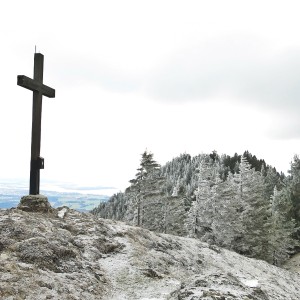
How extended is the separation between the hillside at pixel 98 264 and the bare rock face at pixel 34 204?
1.36ft

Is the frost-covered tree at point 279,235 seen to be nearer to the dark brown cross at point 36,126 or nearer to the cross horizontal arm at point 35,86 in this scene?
the dark brown cross at point 36,126

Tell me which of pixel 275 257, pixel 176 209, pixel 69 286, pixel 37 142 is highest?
pixel 37 142

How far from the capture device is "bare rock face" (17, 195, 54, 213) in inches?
468

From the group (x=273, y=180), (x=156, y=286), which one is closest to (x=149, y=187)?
(x=156, y=286)

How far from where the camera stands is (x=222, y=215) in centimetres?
3594

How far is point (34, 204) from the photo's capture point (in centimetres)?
1205

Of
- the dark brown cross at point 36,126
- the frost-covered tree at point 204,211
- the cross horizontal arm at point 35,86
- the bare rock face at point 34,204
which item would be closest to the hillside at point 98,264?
the bare rock face at point 34,204

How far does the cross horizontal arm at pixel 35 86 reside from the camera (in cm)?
1157

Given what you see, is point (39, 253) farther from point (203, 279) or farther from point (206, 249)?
point (206, 249)

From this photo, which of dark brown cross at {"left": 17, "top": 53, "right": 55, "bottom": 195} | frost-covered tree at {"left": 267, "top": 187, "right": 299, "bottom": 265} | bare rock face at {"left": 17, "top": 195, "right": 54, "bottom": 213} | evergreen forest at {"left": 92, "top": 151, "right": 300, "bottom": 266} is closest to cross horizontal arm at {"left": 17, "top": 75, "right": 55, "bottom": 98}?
dark brown cross at {"left": 17, "top": 53, "right": 55, "bottom": 195}

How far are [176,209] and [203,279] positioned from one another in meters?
37.8

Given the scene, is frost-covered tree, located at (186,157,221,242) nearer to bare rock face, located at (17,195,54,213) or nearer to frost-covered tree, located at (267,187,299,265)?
frost-covered tree, located at (267,187,299,265)

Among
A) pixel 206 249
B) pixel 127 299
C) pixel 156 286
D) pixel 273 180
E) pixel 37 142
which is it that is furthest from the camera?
pixel 273 180

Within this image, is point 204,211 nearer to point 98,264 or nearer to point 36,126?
point 36,126
